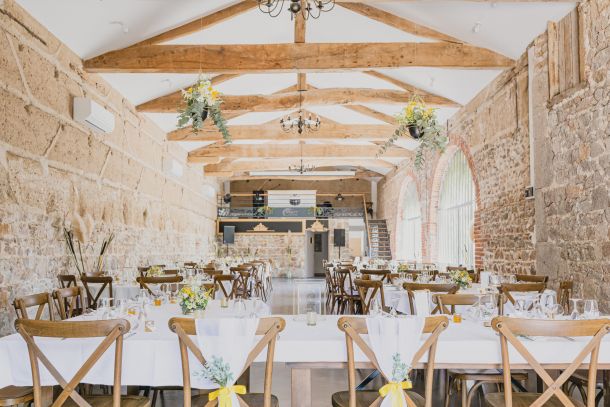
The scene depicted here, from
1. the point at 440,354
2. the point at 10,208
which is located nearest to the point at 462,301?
the point at 440,354

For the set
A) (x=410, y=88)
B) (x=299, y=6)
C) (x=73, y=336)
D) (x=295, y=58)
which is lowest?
(x=73, y=336)

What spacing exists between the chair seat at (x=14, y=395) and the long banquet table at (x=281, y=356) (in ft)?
0.35

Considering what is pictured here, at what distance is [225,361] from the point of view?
2.49 m

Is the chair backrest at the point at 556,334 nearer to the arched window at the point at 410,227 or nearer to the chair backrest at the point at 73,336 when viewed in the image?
the chair backrest at the point at 73,336

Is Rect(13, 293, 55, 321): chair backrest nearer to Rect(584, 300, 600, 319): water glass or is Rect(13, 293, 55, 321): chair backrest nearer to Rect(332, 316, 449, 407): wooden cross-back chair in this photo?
Rect(332, 316, 449, 407): wooden cross-back chair

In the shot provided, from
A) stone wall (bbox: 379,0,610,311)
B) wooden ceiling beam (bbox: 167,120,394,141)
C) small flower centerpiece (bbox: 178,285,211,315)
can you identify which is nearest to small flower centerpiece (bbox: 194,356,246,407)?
small flower centerpiece (bbox: 178,285,211,315)

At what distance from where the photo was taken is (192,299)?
3686mm

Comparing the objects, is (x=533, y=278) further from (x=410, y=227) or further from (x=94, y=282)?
(x=410, y=227)

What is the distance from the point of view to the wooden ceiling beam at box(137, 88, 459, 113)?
399 inches

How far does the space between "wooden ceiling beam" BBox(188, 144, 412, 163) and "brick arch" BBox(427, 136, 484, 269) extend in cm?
226

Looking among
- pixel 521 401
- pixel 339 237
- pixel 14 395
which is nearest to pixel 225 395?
pixel 14 395

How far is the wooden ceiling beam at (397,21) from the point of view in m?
7.75

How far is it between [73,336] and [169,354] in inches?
19.5

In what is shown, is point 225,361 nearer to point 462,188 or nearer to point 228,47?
point 228,47
